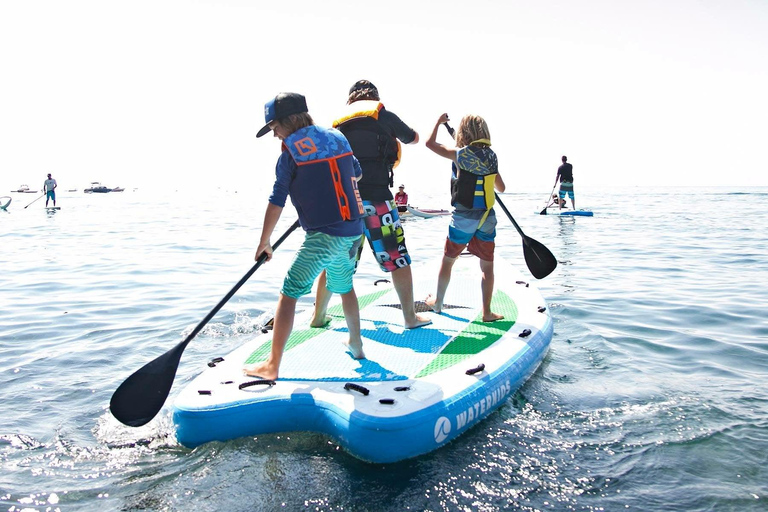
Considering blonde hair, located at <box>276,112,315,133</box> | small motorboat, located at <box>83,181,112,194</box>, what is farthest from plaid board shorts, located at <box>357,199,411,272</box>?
small motorboat, located at <box>83,181,112,194</box>

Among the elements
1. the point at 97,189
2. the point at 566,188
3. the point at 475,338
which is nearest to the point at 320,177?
the point at 475,338

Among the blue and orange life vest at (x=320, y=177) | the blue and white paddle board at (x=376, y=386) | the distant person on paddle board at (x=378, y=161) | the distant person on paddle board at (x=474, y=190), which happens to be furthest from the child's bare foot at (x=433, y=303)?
the blue and orange life vest at (x=320, y=177)

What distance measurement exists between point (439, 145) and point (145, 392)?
2.91 meters

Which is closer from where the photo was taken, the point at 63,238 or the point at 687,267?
the point at 687,267

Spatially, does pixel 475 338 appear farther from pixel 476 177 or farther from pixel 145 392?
pixel 145 392

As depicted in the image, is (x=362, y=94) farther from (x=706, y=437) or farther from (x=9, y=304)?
(x=9, y=304)

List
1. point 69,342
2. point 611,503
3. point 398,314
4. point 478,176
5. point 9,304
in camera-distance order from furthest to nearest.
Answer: point 9,304 < point 69,342 < point 398,314 < point 478,176 < point 611,503

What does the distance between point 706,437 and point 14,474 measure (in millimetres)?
4056

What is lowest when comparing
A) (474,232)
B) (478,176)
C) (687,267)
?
(687,267)

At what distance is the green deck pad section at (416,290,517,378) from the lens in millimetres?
4152

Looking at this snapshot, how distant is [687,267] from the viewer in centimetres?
1050

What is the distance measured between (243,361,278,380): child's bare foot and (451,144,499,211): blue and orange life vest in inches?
86.2

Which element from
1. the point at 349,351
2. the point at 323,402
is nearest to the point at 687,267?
the point at 349,351

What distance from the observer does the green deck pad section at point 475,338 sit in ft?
13.6
